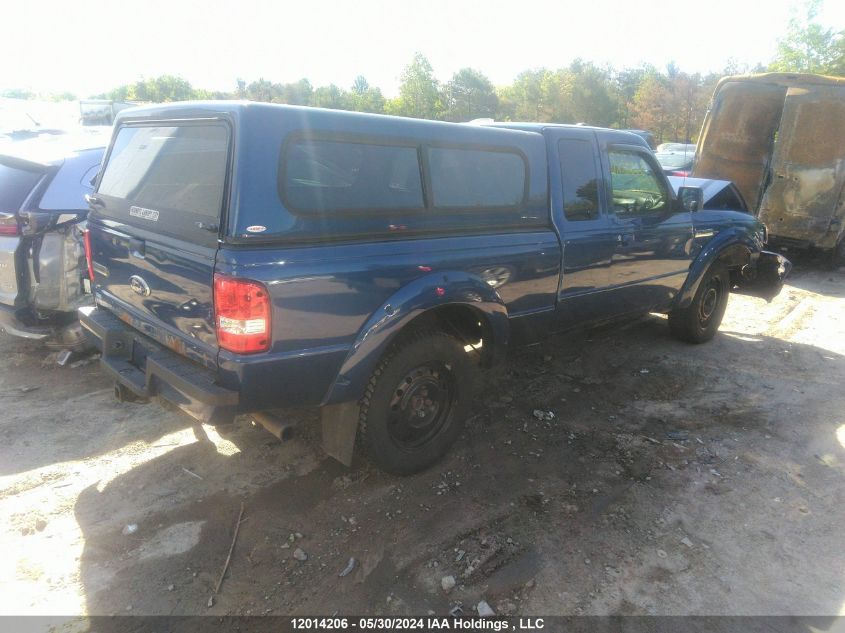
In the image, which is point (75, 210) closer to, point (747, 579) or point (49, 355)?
point (49, 355)

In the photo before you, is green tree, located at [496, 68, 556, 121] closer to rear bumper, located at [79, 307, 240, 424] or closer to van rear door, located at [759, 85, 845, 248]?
van rear door, located at [759, 85, 845, 248]

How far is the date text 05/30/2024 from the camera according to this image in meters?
2.40

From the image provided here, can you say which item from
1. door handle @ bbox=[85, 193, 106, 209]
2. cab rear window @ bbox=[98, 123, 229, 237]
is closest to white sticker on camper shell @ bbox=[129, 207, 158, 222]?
cab rear window @ bbox=[98, 123, 229, 237]

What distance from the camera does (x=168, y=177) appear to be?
303 cm

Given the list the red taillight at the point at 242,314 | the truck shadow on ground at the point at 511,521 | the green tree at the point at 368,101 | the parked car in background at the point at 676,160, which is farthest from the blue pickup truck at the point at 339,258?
the green tree at the point at 368,101

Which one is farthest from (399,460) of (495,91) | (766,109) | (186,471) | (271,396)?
(495,91)

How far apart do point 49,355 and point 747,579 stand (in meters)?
5.43

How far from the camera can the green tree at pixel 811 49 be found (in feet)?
72.7

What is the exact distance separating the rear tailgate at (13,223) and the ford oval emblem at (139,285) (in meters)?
1.92

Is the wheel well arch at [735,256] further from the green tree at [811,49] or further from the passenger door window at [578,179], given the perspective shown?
the green tree at [811,49]

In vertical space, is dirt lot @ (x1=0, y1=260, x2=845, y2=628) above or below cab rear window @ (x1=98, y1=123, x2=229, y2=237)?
below

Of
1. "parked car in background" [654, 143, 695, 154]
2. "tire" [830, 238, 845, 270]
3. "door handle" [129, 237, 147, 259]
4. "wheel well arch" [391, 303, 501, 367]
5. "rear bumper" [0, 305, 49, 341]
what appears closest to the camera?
"door handle" [129, 237, 147, 259]

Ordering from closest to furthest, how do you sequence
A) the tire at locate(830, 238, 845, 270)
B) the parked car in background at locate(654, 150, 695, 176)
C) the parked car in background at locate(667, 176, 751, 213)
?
the parked car in background at locate(667, 176, 751, 213)
the tire at locate(830, 238, 845, 270)
the parked car in background at locate(654, 150, 695, 176)

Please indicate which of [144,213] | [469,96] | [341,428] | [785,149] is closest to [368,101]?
[469,96]
